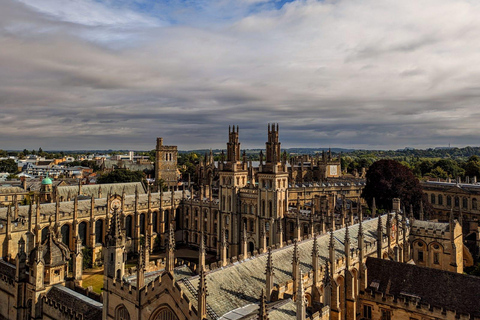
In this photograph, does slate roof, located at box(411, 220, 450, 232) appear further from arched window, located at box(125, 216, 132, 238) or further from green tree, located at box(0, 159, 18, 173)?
green tree, located at box(0, 159, 18, 173)

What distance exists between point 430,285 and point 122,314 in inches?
1014

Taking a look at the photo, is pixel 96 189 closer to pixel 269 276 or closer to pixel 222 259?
pixel 222 259

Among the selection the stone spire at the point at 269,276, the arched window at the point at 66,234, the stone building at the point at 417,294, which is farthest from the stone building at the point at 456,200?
the arched window at the point at 66,234

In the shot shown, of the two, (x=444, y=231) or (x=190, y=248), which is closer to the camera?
(x=444, y=231)

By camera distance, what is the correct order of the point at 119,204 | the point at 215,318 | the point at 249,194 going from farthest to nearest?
the point at 119,204 → the point at 249,194 → the point at 215,318

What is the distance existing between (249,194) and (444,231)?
90.4ft

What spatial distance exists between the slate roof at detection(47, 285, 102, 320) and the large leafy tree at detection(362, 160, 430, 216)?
54.5m

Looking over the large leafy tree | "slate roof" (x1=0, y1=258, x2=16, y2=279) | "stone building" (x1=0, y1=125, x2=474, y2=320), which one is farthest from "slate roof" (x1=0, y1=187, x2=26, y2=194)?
the large leafy tree

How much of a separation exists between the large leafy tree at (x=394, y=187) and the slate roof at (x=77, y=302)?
54.5 metres

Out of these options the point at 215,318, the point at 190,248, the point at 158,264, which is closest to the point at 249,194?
the point at 190,248

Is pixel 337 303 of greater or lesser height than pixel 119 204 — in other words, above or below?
below

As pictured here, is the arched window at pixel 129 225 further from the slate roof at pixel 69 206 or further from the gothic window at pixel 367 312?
the gothic window at pixel 367 312

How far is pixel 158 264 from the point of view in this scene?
3052 cm

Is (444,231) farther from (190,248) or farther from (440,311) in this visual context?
(190,248)
